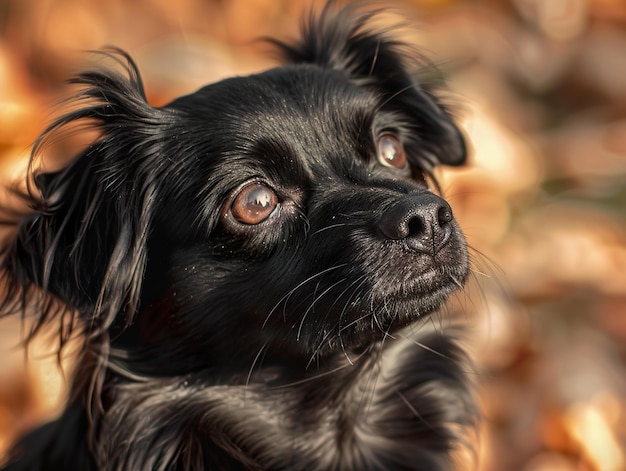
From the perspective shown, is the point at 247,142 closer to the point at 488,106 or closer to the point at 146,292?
the point at 146,292

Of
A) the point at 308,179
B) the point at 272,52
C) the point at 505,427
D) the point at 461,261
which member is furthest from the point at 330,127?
the point at 505,427

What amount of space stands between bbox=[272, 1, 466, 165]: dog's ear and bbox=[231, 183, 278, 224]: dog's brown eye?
0.78 metres

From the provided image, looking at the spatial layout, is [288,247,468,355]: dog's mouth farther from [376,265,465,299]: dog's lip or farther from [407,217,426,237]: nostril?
[407,217,426,237]: nostril

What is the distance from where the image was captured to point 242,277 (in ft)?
9.01

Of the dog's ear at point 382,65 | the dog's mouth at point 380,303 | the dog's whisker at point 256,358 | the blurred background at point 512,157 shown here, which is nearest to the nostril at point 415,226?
the dog's mouth at point 380,303

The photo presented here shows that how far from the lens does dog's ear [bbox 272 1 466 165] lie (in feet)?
11.0

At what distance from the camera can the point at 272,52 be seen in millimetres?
3842

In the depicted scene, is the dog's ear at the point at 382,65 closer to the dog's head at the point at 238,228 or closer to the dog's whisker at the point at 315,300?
the dog's head at the point at 238,228

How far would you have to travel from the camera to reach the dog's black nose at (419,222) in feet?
8.10

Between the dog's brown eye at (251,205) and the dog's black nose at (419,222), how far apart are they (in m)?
0.39

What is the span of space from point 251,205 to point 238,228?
85 mm

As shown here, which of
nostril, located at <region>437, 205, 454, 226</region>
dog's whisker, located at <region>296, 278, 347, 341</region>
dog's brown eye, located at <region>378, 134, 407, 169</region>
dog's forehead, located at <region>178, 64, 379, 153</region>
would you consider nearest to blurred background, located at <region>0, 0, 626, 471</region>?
dog's brown eye, located at <region>378, 134, 407, 169</region>

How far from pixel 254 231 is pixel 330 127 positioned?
0.46 meters

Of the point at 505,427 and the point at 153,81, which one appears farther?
the point at 153,81
